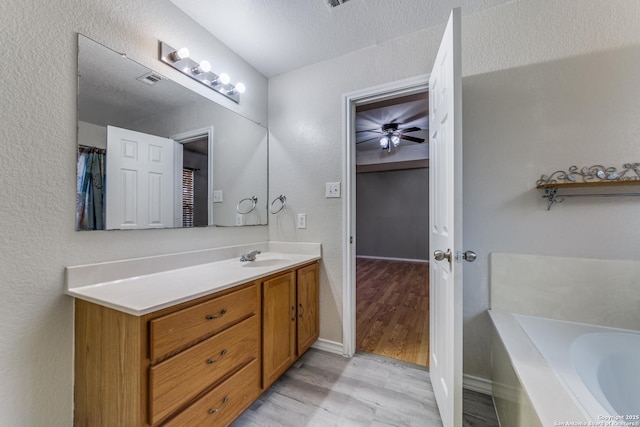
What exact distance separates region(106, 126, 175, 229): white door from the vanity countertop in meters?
0.23

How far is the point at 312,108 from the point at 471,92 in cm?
113

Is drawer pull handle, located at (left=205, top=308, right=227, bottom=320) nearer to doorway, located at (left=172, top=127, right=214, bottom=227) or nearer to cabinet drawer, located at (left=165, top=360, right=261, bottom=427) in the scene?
cabinet drawer, located at (left=165, top=360, right=261, bottom=427)

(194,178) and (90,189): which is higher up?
(194,178)

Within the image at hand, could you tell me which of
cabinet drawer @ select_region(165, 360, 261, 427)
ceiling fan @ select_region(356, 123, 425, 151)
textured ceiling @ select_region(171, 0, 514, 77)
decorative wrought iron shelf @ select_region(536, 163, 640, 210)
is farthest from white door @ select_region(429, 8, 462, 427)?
ceiling fan @ select_region(356, 123, 425, 151)

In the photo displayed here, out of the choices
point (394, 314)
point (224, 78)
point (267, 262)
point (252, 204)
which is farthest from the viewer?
point (394, 314)

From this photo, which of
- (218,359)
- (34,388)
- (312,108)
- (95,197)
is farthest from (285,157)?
(34,388)

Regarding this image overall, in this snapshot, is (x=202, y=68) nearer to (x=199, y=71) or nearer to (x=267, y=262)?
(x=199, y=71)

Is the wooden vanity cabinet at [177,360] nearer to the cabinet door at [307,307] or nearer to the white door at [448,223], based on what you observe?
the cabinet door at [307,307]

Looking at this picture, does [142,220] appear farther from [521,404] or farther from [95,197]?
[521,404]

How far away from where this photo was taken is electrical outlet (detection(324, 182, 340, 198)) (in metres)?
1.92

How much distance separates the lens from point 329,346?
196 cm

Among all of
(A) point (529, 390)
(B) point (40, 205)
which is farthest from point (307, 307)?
(B) point (40, 205)

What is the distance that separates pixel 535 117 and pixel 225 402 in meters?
2.21

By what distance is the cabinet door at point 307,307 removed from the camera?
1751 millimetres
